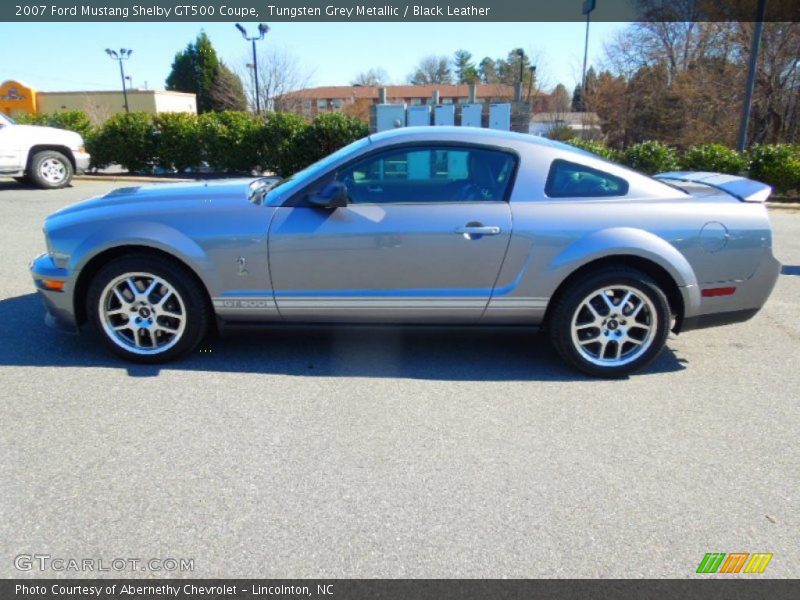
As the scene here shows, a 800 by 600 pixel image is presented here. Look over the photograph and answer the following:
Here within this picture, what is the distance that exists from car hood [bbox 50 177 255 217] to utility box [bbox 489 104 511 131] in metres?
15.6

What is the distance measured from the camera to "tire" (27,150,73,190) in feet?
41.1

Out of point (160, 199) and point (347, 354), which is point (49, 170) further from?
point (347, 354)

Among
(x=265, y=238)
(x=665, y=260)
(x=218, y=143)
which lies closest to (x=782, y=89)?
(x=218, y=143)

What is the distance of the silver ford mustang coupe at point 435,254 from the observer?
360 cm

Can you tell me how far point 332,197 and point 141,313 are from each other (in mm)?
1519

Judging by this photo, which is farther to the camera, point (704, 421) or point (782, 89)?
point (782, 89)

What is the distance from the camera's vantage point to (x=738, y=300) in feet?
12.3

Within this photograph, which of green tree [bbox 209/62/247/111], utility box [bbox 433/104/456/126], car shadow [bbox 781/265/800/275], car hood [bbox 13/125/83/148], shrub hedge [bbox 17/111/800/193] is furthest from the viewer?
green tree [bbox 209/62/247/111]

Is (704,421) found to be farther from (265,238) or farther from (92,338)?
(92,338)

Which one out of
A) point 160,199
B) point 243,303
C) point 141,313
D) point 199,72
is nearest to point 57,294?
point 141,313

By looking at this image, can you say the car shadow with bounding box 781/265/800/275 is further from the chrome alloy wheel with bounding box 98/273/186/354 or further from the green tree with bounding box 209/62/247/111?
the green tree with bounding box 209/62/247/111

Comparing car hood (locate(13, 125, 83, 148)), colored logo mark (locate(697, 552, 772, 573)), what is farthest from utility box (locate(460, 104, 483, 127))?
colored logo mark (locate(697, 552, 772, 573))
